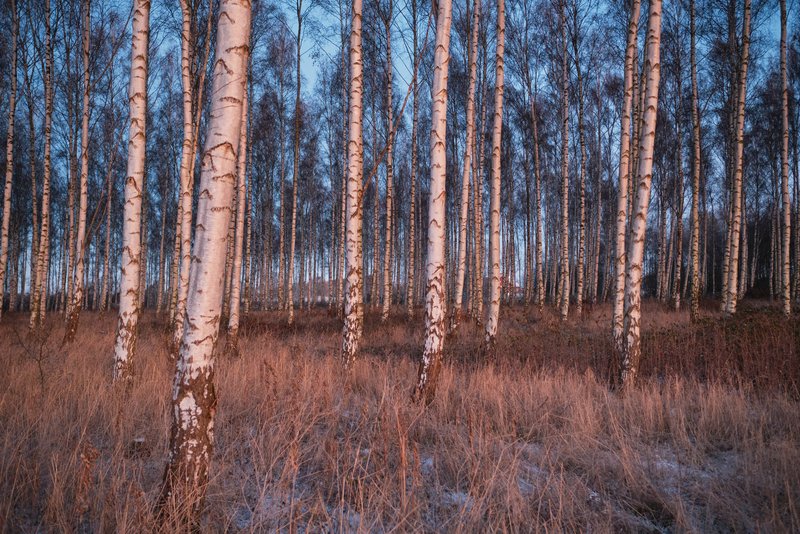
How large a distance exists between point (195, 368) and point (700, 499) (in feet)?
9.33

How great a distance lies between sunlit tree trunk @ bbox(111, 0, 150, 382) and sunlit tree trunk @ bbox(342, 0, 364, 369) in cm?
237

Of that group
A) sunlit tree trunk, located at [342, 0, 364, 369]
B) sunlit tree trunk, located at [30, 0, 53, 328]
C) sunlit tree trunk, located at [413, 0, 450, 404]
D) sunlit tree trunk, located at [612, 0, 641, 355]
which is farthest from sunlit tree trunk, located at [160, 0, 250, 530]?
sunlit tree trunk, located at [30, 0, 53, 328]

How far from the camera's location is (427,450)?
291 centimetres

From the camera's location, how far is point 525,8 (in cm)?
1165

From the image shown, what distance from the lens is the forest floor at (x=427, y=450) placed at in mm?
1955

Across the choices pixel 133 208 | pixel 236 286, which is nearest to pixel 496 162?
pixel 236 286

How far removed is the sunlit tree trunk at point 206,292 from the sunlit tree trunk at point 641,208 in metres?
4.40

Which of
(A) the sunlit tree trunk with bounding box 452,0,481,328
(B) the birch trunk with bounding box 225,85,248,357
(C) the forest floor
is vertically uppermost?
(A) the sunlit tree trunk with bounding box 452,0,481,328

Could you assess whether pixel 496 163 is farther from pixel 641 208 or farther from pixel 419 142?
pixel 419 142

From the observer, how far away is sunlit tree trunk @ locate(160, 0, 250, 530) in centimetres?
174

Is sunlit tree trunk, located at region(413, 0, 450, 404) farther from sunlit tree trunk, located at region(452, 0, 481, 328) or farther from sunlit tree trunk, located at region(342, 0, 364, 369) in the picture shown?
sunlit tree trunk, located at region(452, 0, 481, 328)

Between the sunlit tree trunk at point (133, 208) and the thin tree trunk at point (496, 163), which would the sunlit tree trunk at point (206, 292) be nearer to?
the sunlit tree trunk at point (133, 208)

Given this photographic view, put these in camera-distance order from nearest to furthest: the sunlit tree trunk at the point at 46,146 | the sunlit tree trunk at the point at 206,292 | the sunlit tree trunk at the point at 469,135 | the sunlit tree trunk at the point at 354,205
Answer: the sunlit tree trunk at the point at 206,292 < the sunlit tree trunk at the point at 354,205 < the sunlit tree trunk at the point at 469,135 < the sunlit tree trunk at the point at 46,146

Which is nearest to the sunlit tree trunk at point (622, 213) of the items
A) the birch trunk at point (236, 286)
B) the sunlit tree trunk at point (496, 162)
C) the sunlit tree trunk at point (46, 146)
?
the sunlit tree trunk at point (496, 162)
